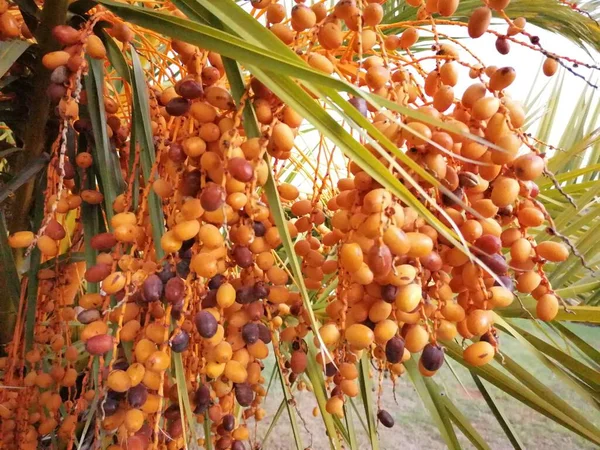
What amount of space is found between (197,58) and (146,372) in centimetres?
28

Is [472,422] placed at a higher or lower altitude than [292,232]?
lower

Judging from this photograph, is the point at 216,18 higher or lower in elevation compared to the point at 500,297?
higher

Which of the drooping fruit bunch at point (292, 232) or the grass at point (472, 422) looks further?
the grass at point (472, 422)

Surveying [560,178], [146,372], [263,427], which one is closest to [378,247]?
[146,372]

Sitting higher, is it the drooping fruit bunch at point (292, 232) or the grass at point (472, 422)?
the drooping fruit bunch at point (292, 232)

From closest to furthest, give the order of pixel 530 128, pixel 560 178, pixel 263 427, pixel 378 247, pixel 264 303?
1. pixel 378 247
2. pixel 264 303
3. pixel 560 178
4. pixel 263 427
5. pixel 530 128

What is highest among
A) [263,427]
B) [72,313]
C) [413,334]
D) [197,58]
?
[197,58]

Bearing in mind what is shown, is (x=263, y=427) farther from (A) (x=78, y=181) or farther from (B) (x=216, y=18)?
(B) (x=216, y=18)

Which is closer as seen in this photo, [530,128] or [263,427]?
[263,427]

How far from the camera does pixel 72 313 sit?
1.74 feet

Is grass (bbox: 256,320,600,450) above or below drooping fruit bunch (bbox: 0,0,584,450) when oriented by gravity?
below

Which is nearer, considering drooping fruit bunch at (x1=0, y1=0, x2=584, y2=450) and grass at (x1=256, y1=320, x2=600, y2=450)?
drooping fruit bunch at (x1=0, y1=0, x2=584, y2=450)

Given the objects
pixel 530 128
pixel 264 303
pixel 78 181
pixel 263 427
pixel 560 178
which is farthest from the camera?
pixel 530 128

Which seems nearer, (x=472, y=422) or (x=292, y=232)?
(x=292, y=232)
